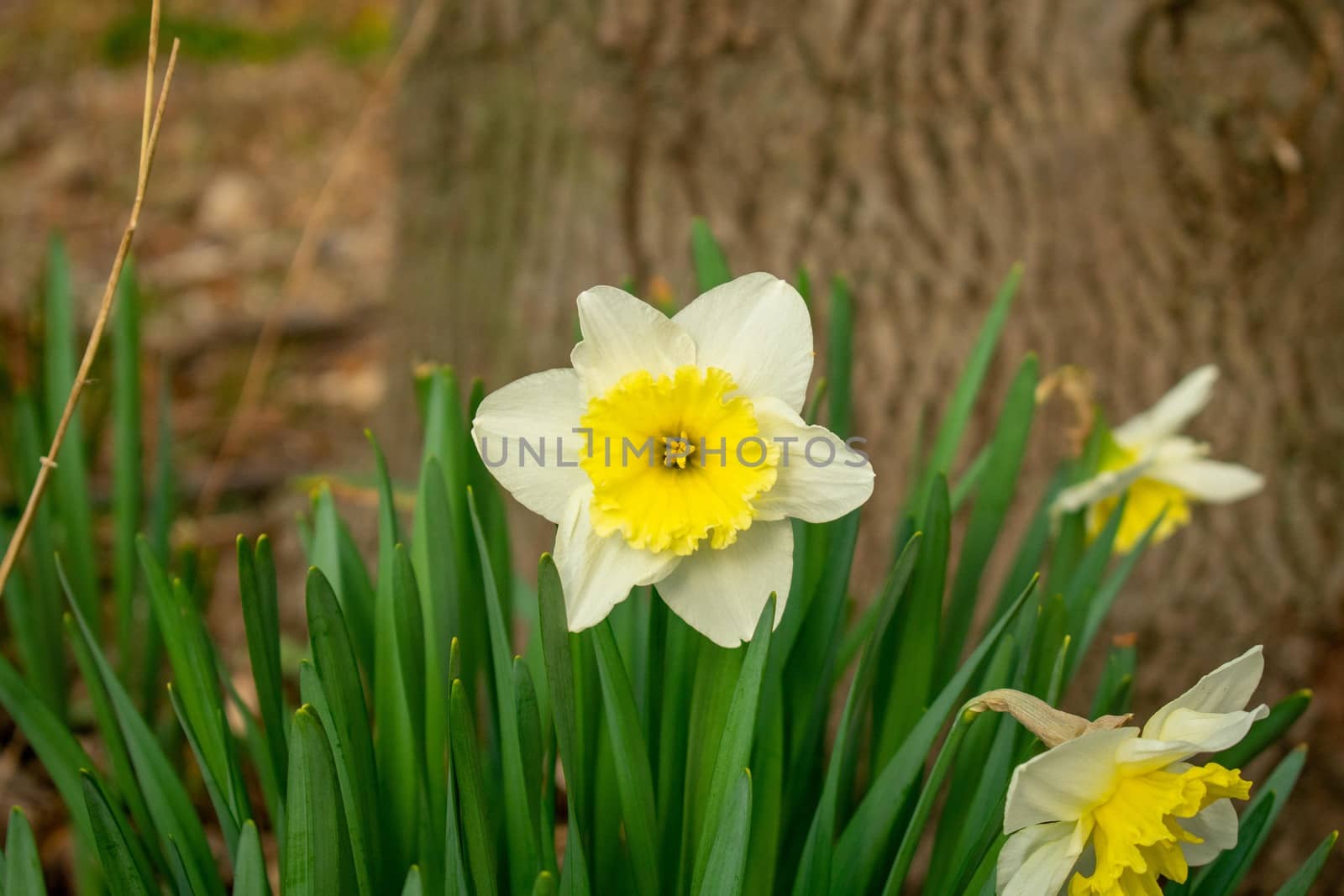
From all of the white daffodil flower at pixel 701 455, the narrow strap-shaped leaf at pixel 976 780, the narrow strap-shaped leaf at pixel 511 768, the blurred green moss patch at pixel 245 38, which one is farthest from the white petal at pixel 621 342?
the blurred green moss patch at pixel 245 38

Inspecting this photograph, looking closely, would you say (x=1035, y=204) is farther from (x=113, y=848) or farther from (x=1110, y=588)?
(x=113, y=848)

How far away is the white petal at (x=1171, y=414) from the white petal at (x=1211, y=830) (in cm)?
48

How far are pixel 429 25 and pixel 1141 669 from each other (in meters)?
1.71

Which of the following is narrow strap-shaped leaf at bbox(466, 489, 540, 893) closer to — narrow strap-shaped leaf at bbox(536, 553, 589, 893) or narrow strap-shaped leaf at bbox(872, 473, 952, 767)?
narrow strap-shaped leaf at bbox(536, 553, 589, 893)

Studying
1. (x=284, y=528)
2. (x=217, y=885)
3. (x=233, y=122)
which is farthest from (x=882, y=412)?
(x=233, y=122)

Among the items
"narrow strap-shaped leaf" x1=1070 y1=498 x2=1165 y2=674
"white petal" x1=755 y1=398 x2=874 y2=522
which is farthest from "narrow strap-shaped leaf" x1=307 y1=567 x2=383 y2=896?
"narrow strap-shaped leaf" x1=1070 y1=498 x2=1165 y2=674

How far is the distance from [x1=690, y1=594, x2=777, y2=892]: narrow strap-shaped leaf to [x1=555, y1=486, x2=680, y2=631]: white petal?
0.09m

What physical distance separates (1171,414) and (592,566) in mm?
723

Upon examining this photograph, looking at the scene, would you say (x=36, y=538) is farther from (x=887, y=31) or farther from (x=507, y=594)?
(x=887, y=31)

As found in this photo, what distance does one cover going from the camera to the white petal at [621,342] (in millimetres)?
759

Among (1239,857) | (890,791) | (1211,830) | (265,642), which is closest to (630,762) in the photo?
(890,791)

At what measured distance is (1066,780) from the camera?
0.67 metres

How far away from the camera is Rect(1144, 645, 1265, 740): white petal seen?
71 cm

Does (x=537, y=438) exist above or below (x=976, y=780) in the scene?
above
